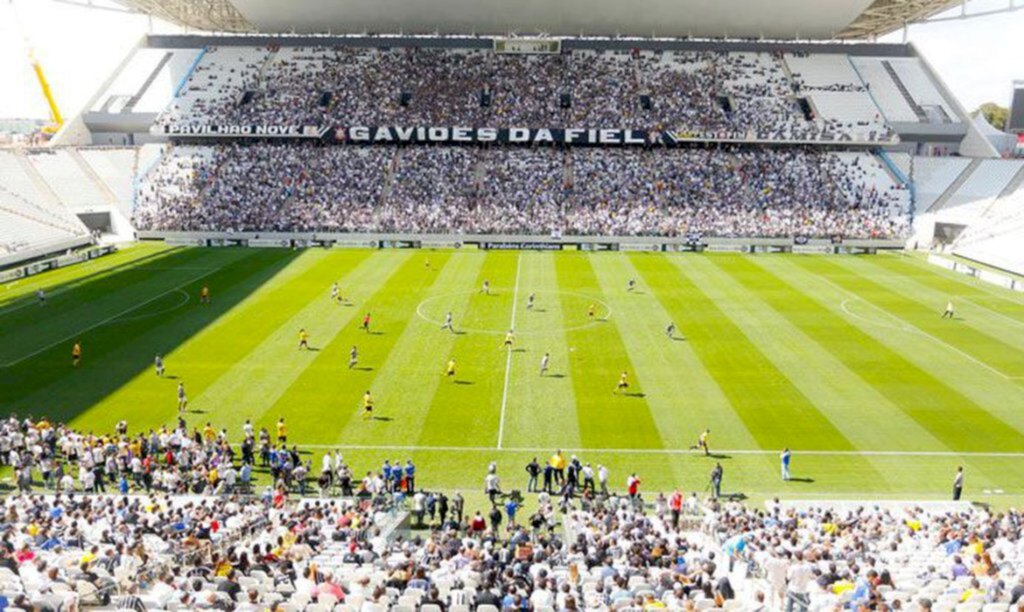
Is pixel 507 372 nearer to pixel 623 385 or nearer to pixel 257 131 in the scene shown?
pixel 623 385

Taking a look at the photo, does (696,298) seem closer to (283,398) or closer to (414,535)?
(283,398)

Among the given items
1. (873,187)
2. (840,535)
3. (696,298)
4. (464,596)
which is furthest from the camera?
(873,187)

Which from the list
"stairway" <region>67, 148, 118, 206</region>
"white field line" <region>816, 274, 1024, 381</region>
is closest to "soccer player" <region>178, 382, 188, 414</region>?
"white field line" <region>816, 274, 1024, 381</region>

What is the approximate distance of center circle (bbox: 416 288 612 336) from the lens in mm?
41031

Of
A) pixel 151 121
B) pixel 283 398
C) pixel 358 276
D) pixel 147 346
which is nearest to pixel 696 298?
pixel 358 276

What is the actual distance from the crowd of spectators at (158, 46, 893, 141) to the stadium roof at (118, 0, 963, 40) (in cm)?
233

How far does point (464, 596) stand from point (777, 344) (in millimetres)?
27748

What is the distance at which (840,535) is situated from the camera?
731 inches

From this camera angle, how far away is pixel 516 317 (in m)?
43.0

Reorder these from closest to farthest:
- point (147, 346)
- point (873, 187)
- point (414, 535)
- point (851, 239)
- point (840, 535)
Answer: point (840, 535) < point (414, 535) < point (147, 346) < point (851, 239) < point (873, 187)

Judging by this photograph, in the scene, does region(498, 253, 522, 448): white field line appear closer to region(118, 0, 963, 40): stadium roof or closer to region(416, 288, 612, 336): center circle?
region(416, 288, 612, 336): center circle

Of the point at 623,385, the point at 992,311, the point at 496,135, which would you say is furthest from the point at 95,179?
the point at 992,311

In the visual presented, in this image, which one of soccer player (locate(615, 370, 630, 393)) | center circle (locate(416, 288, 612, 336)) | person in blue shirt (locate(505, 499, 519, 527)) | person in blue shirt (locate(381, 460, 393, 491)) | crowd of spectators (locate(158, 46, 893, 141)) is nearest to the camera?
person in blue shirt (locate(505, 499, 519, 527))

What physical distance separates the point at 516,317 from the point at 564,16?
4827 cm
